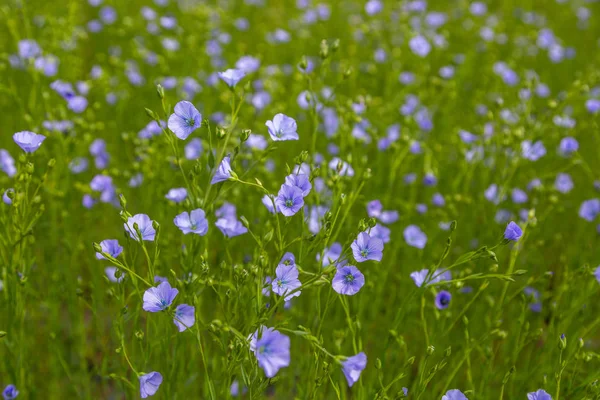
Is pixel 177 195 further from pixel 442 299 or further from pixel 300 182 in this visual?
pixel 442 299

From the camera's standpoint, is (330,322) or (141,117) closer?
(330,322)

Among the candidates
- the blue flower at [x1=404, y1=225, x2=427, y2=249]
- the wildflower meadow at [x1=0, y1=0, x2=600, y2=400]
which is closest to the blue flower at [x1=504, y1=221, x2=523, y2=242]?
the wildflower meadow at [x1=0, y1=0, x2=600, y2=400]

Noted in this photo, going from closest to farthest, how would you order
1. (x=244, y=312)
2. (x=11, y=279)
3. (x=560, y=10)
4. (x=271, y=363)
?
1. (x=271, y=363)
2. (x=244, y=312)
3. (x=11, y=279)
4. (x=560, y=10)

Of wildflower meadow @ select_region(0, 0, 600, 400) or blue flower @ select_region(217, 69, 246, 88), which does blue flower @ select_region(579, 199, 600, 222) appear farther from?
blue flower @ select_region(217, 69, 246, 88)

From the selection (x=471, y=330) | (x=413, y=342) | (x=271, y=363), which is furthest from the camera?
(x=413, y=342)

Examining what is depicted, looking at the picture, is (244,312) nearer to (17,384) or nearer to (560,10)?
(17,384)

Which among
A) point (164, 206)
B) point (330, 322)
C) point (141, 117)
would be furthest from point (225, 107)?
point (330, 322)

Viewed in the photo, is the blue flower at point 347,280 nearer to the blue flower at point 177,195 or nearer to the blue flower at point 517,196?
the blue flower at point 177,195
